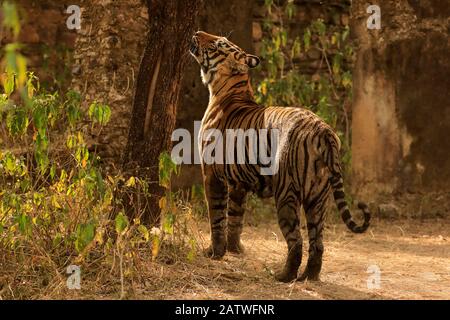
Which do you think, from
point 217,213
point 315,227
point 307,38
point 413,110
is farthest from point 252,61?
point 307,38

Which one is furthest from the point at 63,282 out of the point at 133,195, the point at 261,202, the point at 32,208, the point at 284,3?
the point at 284,3

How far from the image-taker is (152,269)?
5.36 m

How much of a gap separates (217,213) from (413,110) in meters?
3.54

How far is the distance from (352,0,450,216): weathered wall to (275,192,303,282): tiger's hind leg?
11.8 ft

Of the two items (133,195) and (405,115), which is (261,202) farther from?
(133,195)

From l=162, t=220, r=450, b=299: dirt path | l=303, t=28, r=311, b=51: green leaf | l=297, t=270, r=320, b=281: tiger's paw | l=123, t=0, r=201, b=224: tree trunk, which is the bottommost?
l=162, t=220, r=450, b=299: dirt path

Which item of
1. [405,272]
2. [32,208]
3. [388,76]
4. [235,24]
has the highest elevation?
[235,24]

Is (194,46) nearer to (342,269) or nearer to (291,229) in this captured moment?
(291,229)

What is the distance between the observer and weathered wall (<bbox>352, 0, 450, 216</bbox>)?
869 centimetres

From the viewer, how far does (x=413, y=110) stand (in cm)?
868

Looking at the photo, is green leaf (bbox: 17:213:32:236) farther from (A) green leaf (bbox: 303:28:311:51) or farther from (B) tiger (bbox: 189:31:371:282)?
(A) green leaf (bbox: 303:28:311:51)

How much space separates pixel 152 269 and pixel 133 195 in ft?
3.24

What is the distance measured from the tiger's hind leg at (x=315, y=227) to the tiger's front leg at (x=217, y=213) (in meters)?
0.89

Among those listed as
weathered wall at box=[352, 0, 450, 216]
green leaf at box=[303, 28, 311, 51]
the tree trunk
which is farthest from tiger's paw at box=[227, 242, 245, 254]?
green leaf at box=[303, 28, 311, 51]
